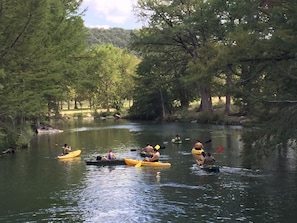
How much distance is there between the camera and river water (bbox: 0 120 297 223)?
45.8ft

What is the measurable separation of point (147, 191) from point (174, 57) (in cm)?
3734

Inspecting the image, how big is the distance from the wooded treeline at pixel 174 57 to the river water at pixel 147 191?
88.4 inches

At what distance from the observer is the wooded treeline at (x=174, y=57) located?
14.3m

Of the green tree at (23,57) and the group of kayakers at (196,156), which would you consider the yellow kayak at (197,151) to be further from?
the green tree at (23,57)

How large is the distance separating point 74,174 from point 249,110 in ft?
31.7

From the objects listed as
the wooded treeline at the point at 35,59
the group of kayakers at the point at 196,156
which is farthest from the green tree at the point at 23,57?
the group of kayakers at the point at 196,156

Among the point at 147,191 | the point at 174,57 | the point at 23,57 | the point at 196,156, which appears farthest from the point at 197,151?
the point at 174,57

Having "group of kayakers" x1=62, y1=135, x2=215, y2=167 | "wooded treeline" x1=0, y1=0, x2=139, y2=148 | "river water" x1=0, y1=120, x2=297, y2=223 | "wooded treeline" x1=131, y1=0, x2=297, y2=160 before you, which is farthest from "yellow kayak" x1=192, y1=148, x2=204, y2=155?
"wooded treeline" x1=0, y1=0, x2=139, y2=148

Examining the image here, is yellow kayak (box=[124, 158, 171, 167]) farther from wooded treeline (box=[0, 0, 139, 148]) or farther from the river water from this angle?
wooded treeline (box=[0, 0, 139, 148])

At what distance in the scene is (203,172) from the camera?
2080 cm

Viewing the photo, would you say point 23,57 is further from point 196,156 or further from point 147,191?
point 196,156

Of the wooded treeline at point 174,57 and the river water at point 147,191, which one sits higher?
the wooded treeline at point 174,57

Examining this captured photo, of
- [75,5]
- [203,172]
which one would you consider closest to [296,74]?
[203,172]

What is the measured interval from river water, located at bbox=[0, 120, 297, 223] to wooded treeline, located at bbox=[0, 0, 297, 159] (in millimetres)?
2245
